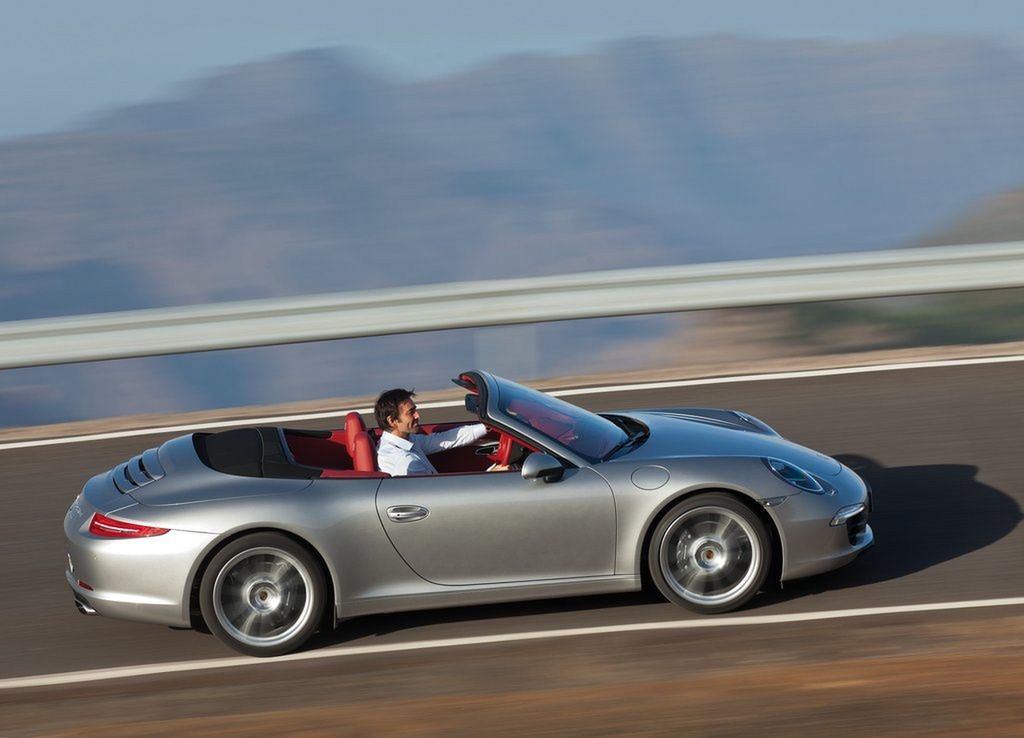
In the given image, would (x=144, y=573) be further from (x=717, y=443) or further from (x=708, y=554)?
(x=717, y=443)

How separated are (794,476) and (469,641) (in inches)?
70.3

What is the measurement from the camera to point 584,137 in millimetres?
71562

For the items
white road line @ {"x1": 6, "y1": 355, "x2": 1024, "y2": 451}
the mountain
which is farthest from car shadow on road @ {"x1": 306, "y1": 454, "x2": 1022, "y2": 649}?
the mountain

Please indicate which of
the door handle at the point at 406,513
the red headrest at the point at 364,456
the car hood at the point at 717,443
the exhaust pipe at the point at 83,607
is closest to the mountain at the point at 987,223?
the car hood at the point at 717,443

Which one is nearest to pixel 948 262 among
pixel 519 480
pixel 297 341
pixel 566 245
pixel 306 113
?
pixel 297 341

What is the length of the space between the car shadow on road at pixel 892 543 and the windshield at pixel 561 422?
31.2 inches

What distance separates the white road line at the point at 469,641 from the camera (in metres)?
6.80

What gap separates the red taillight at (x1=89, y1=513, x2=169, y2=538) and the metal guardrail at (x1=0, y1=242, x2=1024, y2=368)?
4727 millimetres

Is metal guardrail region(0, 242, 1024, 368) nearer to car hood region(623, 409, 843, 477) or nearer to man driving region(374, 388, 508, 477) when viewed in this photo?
car hood region(623, 409, 843, 477)

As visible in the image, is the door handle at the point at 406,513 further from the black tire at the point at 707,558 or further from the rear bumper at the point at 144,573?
the black tire at the point at 707,558

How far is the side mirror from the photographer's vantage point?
6.73 meters

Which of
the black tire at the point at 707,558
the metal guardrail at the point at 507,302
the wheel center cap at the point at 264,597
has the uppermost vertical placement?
the metal guardrail at the point at 507,302

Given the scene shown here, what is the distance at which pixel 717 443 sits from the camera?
7.24 m

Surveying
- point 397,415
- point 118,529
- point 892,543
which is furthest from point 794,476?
point 118,529
